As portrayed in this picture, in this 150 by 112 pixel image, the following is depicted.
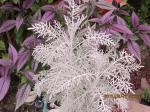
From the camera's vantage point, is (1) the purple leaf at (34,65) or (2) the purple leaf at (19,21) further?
(2) the purple leaf at (19,21)

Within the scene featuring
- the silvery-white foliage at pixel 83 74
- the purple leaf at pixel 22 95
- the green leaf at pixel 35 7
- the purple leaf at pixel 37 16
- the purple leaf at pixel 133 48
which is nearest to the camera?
the silvery-white foliage at pixel 83 74

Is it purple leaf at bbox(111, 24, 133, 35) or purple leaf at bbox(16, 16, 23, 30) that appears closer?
purple leaf at bbox(111, 24, 133, 35)

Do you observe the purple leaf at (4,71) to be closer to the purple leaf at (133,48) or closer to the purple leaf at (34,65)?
the purple leaf at (34,65)

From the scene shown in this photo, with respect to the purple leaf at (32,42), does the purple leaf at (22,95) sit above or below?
below

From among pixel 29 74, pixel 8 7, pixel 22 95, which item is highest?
pixel 8 7

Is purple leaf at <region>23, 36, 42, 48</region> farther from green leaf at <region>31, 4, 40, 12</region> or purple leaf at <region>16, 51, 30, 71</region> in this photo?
green leaf at <region>31, 4, 40, 12</region>

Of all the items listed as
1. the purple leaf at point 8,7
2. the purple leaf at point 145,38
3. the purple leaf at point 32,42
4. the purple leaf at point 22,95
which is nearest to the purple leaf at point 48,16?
the purple leaf at point 32,42

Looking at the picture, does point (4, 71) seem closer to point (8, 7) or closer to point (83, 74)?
point (8, 7)

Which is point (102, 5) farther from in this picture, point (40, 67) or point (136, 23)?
point (40, 67)

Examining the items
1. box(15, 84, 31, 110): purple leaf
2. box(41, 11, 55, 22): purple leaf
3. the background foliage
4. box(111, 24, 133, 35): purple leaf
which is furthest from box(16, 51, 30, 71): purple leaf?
box(111, 24, 133, 35): purple leaf

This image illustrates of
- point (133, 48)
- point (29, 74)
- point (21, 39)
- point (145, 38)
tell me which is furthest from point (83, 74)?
point (21, 39)
